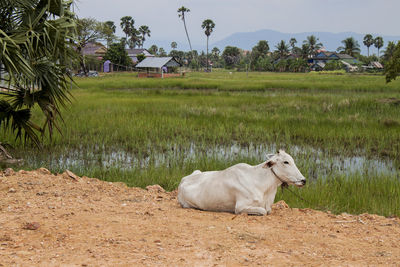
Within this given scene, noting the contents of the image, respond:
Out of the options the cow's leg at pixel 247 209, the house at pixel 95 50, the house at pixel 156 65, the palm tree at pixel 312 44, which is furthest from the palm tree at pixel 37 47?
the palm tree at pixel 312 44

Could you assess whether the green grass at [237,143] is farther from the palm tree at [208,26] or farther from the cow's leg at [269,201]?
the palm tree at [208,26]

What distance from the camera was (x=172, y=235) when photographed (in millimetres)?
4055

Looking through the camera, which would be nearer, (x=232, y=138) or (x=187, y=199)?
(x=187, y=199)

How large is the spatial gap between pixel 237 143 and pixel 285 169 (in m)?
7.11

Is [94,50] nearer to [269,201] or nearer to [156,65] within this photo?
[156,65]

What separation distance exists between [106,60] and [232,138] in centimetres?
4740

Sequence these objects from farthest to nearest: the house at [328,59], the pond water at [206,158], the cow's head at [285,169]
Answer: the house at [328,59] < the pond water at [206,158] < the cow's head at [285,169]

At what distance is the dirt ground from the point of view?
3.57 m

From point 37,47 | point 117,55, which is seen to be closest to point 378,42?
point 117,55

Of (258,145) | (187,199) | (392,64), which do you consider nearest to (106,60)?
(392,64)

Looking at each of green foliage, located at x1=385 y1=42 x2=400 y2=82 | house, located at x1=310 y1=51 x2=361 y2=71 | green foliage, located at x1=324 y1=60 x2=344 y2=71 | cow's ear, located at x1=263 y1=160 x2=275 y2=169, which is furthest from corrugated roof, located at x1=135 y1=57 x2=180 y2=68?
cow's ear, located at x1=263 y1=160 x2=275 y2=169

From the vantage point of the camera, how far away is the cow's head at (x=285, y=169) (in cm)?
465

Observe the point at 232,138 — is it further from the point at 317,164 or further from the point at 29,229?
the point at 29,229

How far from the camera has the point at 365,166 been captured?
9.38 m
